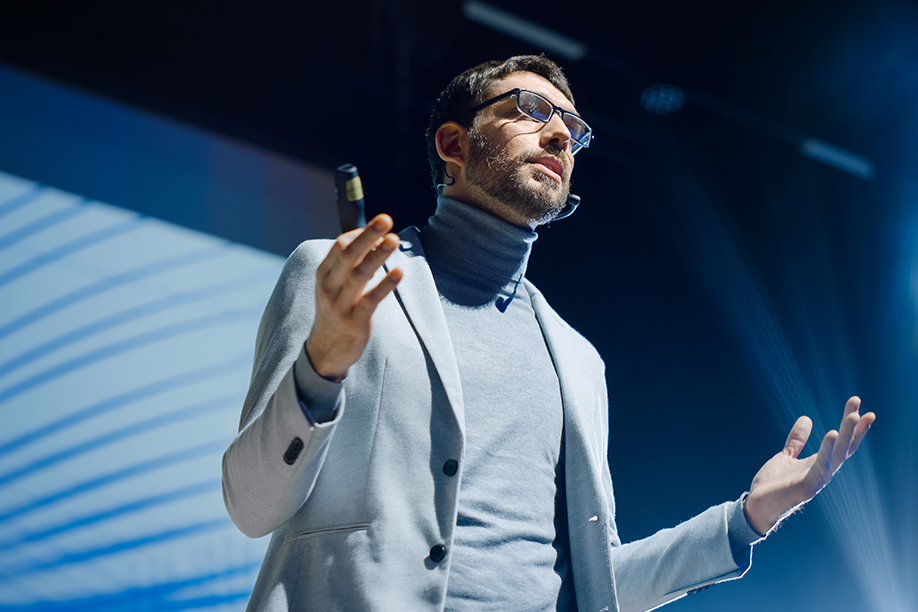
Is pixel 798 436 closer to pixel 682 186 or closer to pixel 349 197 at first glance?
pixel 349 197

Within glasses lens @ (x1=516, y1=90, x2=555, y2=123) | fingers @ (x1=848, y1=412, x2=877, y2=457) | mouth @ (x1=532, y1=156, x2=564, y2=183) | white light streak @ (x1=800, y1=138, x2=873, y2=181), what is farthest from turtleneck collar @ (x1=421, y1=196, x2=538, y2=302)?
white light streak @ (x1=800, y1=138, x2=873, y2=181)

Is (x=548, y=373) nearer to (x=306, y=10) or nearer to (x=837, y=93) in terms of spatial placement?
(x=306, y=10)

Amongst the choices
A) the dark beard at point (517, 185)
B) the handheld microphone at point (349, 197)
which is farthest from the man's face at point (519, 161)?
the handheld microphone at point (349, 197)

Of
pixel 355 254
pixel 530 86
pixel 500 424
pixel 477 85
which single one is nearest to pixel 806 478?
pixel 500 424

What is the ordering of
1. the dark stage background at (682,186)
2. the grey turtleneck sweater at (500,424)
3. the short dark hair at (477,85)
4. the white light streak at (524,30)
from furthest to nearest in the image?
the white light streak at (524,30) < the dark stage background at (682,186) < the short dark hair at (477,85) < the grey turtleneck sweater at (500,424)

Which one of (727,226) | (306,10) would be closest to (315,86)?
(306,10)

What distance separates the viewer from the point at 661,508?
2381 millimetres

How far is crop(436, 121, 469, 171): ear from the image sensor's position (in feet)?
5.26

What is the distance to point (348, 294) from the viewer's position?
748mm

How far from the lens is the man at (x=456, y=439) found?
842mm

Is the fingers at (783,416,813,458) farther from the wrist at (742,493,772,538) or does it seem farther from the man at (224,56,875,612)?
the wrist at (742,493,772,538)

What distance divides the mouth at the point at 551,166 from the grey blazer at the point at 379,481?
16.2 inches

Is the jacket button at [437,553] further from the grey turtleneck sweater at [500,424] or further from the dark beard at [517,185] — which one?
the dark beard at [517,185]

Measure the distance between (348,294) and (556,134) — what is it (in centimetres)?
89
